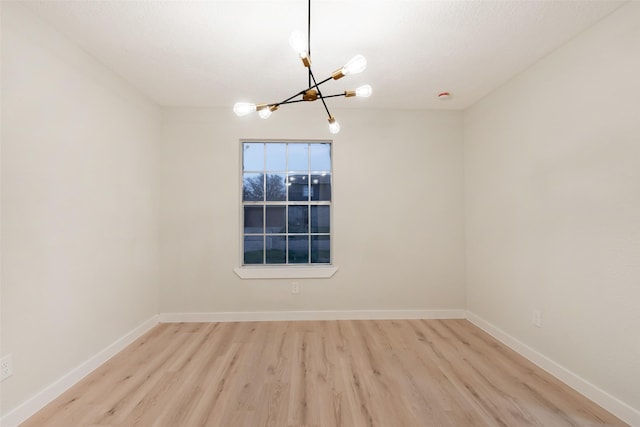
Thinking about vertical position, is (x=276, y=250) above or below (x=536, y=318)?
above

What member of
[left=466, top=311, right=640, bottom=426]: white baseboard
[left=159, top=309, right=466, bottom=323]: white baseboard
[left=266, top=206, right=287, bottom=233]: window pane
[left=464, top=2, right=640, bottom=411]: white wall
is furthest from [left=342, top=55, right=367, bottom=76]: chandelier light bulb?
[left=159, top=309, right=466, bottom=323]: white baseboard

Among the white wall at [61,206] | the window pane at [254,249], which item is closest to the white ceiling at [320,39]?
the white wall at [61,206]

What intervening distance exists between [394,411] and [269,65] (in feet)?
9.19

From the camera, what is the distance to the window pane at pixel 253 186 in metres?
3.46

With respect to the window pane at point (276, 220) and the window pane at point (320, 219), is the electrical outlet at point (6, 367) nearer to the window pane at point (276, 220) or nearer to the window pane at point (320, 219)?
the window pane at point (276, 220)

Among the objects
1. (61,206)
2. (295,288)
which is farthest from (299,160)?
(61,206)

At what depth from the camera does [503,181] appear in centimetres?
276

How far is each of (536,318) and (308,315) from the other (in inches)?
89.0

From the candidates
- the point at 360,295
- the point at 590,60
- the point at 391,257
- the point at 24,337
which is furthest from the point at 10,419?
the point at 590,60

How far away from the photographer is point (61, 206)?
196cm

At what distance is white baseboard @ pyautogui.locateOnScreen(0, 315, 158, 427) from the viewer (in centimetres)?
164

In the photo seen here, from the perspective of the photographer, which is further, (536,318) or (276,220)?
(276,220)

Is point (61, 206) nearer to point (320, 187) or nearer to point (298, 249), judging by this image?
point (298, 249)

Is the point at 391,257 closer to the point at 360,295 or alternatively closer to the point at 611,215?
the point at 360,295
